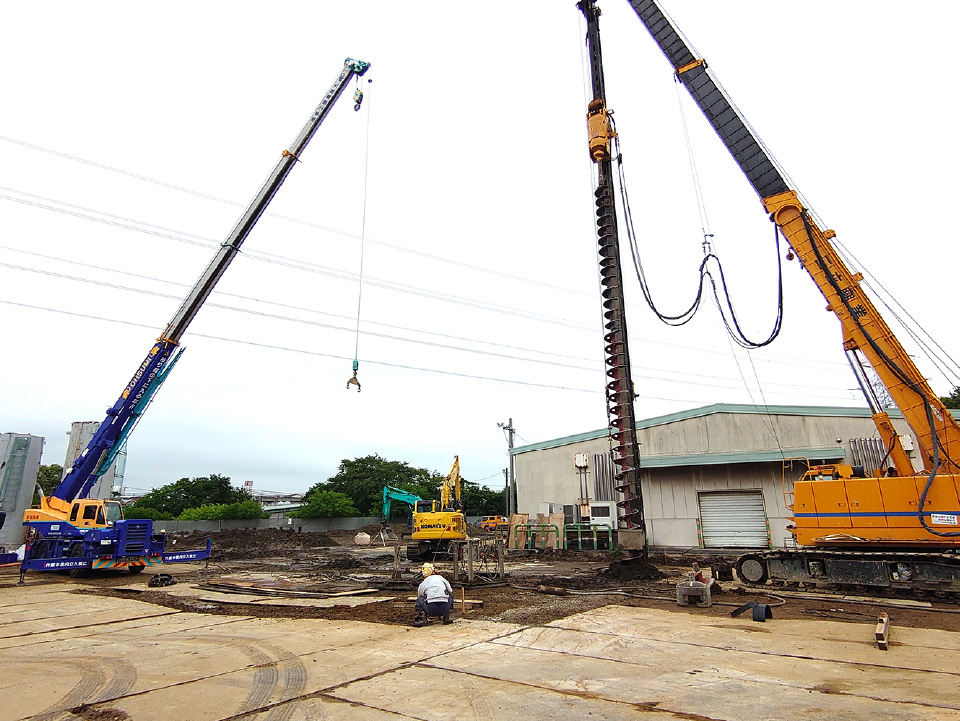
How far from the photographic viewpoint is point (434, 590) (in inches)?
415

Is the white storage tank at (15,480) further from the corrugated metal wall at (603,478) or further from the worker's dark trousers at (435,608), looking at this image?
the corrugated metal wall at (603,478)

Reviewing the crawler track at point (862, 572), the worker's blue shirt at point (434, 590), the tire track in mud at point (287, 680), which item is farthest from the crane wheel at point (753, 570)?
the tire track in mud at point (287, 680)

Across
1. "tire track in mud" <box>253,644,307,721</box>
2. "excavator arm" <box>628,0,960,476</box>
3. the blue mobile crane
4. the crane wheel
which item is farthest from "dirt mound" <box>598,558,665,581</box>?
the blue mobile crane

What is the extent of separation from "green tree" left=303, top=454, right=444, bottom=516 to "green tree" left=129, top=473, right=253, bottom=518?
9567 mm

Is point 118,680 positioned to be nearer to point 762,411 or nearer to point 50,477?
point 762,411

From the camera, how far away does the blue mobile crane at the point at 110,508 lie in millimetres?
19922

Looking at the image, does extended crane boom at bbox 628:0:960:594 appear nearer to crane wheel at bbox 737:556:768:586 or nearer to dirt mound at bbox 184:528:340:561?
crane wheel at bbox 737:556:768:586

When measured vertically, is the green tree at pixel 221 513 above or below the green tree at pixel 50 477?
below

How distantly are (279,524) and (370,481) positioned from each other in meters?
17.9

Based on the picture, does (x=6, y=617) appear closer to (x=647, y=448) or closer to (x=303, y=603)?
(x=303, y=603)

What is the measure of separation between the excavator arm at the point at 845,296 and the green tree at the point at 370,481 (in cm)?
5784

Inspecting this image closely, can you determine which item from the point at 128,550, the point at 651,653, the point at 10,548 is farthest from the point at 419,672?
the point at 10,548

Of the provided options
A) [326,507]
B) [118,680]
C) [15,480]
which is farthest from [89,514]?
[326,507]

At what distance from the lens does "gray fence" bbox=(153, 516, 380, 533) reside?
50.7 m
